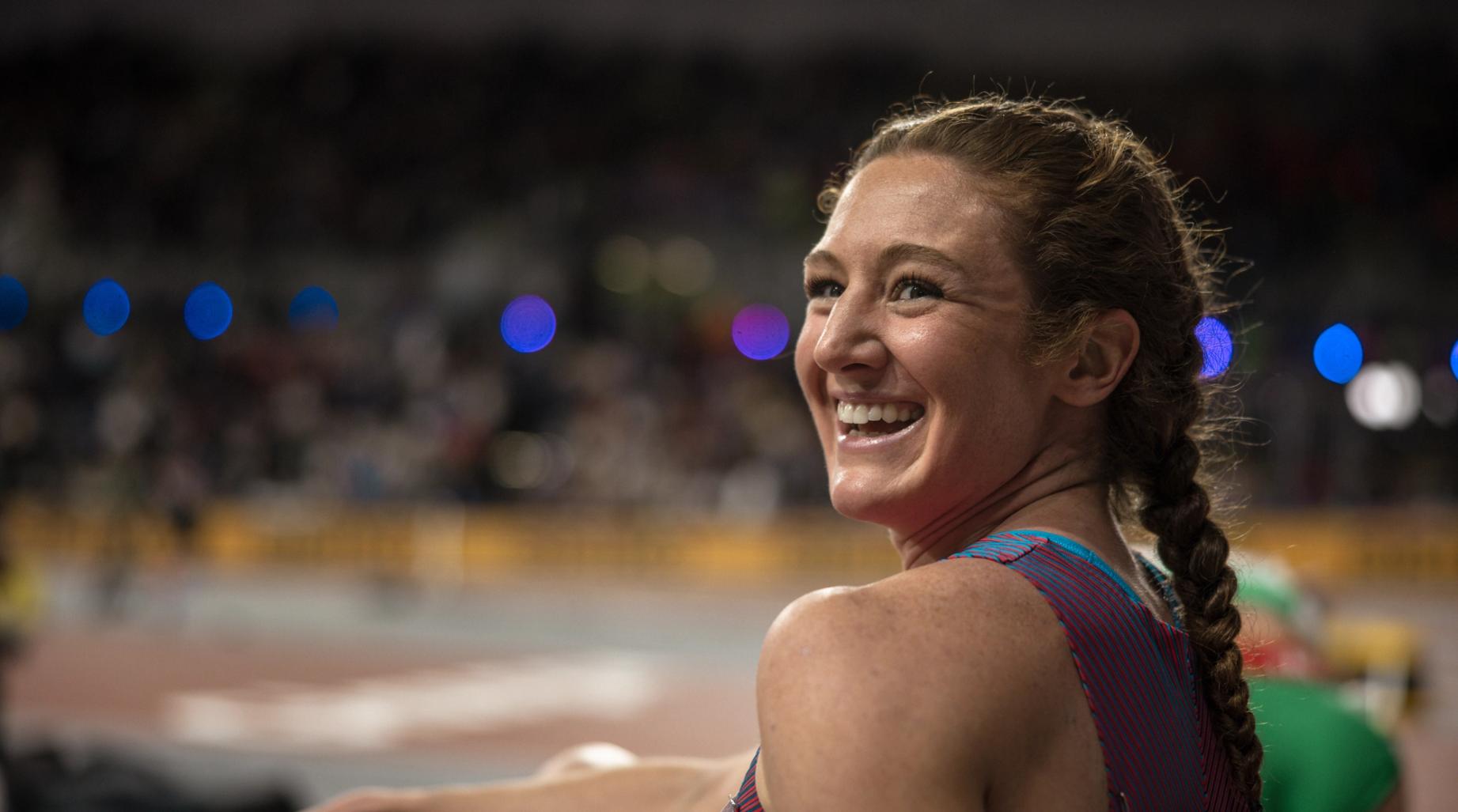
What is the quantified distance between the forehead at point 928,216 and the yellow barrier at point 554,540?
12.5 metres

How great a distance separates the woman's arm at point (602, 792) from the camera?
1.58 meters

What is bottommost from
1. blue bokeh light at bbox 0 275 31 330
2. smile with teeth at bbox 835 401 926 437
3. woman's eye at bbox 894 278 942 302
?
smile with teeth at bbox 835 401 926 437

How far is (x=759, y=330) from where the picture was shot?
20.5 meters

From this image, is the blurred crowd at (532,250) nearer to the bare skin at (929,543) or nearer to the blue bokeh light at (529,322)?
the blue bokeh light at (529,322)

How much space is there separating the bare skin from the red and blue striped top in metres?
0.02

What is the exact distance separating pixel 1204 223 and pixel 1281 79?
20.2 metres

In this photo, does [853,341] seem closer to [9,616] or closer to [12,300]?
[9,616]

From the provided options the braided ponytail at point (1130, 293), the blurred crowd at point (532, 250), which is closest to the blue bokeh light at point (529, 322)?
the blurred crowd at point (532, 250)

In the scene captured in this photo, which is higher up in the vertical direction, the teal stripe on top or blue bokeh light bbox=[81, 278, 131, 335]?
blue bokeh light bbox=[81, 278, 131, 335]

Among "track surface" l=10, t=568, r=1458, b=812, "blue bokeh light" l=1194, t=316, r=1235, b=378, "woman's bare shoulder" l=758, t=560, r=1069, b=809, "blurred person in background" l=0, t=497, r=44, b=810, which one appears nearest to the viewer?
"woman's bare shoulder" l=758, t=560, r=1069, b=809

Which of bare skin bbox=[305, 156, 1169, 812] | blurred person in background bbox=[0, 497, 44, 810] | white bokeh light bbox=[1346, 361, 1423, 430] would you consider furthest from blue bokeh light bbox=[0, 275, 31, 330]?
bare skin bbox=[305, 156, 1169, 812]

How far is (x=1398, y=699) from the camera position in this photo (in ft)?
19.3

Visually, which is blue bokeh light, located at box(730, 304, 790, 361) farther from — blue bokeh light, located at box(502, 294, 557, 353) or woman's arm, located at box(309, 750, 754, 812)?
woman's arm, located at box(309, 750, 754, 812)

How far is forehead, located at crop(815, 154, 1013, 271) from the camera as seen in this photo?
49.7 inches
